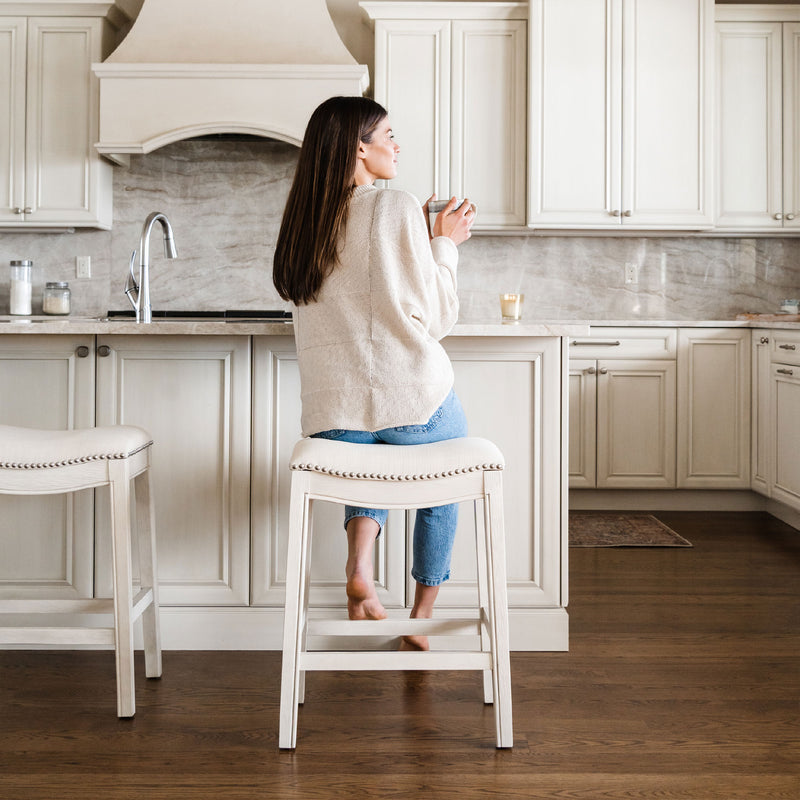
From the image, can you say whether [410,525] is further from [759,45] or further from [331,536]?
[759,45]

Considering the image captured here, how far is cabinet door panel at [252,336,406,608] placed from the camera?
2.24 m

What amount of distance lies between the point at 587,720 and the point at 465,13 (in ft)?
10.6

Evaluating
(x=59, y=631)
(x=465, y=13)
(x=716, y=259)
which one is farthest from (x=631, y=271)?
(x=59, y=631)

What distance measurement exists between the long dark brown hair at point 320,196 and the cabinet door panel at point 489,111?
2.32 m

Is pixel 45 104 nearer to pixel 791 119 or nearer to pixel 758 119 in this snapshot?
pixel 758 119

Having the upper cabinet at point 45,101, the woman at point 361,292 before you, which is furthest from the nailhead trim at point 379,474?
the upper cabinet at point 45,101

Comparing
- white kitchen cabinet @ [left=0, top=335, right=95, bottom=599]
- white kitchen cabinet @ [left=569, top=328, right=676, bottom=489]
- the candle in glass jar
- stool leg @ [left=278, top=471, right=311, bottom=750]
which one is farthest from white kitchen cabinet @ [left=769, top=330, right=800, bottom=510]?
white kitchen cabinet @ [left=0, top=335, right=95, bottom=599]

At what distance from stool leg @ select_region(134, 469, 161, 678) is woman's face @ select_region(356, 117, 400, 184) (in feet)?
2.71

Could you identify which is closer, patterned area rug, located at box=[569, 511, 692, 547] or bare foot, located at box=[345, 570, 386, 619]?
bare foot, located at box=[345, 570, 386, 619]

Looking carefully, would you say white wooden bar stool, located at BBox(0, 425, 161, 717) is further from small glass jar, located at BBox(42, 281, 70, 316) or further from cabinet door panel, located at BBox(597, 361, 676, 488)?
cabinet door panel, located at BBox(597, 361, 676, 488)

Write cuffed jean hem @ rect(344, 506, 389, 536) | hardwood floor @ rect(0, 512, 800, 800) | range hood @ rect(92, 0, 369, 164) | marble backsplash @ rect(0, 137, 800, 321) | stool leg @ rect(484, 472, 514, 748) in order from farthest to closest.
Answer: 1. marble backsplash @ rect(0, 137, 800, 321)
2. range hood @ rect(92, 0, 369, 164)
3. cuffed jean hem @ rect(344, 506, 389, 536)
4. stool leg @ rect(484, 472, 514, 748)
5. hardwood floor @ rect(0, 512, 800, 800)

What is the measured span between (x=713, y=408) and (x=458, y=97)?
71.6 inches

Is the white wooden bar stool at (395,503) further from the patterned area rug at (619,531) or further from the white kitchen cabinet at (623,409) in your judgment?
the white kitchen cabinet at (623,409)

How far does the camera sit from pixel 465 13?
401 cm
